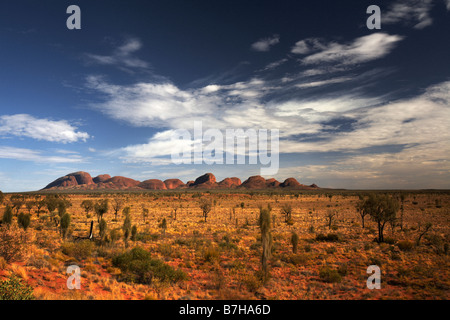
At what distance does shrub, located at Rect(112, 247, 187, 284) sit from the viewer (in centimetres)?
1206

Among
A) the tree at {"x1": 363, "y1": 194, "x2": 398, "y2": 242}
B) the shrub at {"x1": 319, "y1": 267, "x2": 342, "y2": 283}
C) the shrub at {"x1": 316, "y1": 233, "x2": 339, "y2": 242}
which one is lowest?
the shrub at {"x1": 316, "y1": 233, "x2": 339, "y2": 242}

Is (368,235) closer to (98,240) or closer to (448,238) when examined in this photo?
(448,238)

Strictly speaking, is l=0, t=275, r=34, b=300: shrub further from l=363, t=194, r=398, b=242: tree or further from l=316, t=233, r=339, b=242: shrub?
l=363, t=194, r=398, b=242: tree

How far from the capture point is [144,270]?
1245 centimetres

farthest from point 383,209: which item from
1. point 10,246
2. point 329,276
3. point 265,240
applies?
point 10,246

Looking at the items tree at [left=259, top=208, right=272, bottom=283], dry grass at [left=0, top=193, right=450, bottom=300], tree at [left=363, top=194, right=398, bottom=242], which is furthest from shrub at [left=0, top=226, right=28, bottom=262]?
tree at [left=363, top=194, right=398, bottom=242]

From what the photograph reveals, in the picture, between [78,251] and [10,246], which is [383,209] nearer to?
[78,251]

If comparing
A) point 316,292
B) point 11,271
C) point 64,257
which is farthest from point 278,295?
point 64,257

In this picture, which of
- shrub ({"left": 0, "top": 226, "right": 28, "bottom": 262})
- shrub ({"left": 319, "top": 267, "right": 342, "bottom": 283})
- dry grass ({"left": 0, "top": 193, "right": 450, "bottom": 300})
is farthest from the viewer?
shrub ({"left": 319, "top": 267, "right": 342, "bottom": 283})

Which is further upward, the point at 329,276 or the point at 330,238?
the point at 329,276

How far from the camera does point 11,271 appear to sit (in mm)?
10258

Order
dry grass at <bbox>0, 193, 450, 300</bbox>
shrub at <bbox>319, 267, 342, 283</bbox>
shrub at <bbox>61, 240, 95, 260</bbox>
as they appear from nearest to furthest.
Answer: dry grass at <bbox>0, 193, 450, 300</bbox>
shrub at <bbox>319, 267, 342, 283</bbox>
shrub at <bbox>61, 240, 95, 260</bbox>

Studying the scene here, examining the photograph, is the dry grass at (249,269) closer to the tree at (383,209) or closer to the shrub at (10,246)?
the shrub at (10,246)
